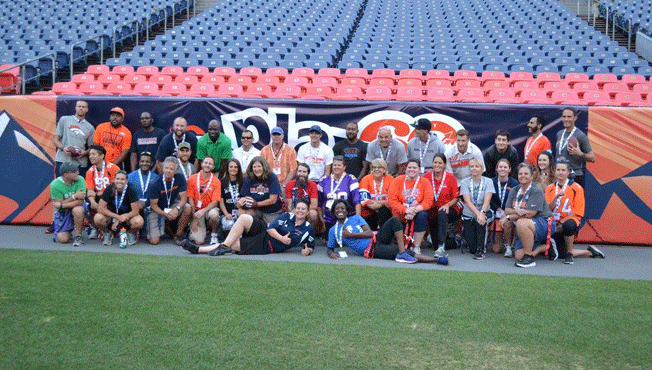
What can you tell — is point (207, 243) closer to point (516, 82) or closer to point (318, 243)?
point (318, 243)

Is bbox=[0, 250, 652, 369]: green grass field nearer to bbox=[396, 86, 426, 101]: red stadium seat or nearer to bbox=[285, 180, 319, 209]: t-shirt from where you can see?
bbox=[285, 180, 319, 209]: t-shirt

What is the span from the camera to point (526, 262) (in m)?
9.24

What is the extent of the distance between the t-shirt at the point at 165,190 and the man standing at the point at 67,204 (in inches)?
41.1

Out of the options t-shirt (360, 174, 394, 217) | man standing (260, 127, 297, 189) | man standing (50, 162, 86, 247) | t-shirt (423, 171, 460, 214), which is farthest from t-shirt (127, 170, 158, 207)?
t-shirt (423, 171, 460, 214)

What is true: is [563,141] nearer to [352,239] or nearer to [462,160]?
[462,160]

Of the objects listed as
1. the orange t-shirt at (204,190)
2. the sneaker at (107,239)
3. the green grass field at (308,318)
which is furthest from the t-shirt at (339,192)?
the sneaker at (107,239)

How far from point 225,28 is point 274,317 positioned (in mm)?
17366

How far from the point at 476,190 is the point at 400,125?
201cm

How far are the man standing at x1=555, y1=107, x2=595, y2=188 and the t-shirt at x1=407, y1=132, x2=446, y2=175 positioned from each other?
1760 millimetres

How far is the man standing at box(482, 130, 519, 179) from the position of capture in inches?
408

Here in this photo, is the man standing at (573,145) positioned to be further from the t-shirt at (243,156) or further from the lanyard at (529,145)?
the t-shirt at (243,156)

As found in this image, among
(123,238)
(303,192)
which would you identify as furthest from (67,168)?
(303,192)

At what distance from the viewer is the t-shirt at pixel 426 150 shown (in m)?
10.8

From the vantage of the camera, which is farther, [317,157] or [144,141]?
[144,141]
